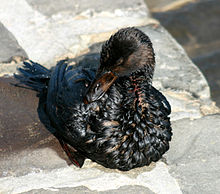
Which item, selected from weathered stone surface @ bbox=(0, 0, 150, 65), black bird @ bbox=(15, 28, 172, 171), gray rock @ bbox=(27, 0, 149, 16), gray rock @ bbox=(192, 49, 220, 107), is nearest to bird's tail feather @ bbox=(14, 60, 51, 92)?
weathered stone surface @ bbox=(0, 0, 150, 65)

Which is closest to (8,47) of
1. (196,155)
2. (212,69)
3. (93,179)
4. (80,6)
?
(80,6)

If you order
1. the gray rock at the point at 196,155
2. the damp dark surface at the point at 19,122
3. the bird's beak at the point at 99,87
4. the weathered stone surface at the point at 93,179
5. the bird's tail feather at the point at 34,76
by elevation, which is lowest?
the gray rock at the point at 196,155

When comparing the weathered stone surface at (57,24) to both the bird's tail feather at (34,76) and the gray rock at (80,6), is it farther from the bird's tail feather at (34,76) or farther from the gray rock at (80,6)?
the bird's tail feather at (34,76)

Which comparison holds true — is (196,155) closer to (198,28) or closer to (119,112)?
(119,112)

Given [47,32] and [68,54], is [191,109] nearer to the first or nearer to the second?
[68,54]

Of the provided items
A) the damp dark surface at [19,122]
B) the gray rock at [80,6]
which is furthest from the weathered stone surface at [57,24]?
the damp dark surface at [19,122]

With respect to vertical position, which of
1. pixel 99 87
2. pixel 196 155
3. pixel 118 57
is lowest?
pixel 196 155
